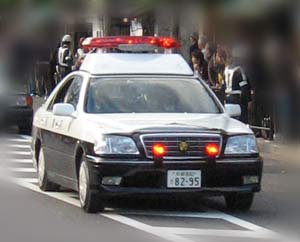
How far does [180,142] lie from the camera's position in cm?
872

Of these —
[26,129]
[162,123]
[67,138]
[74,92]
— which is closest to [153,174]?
[162,123]

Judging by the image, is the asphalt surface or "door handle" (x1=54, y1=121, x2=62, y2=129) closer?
the asphalt surface

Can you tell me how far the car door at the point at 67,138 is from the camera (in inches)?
374

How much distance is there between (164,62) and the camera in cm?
962

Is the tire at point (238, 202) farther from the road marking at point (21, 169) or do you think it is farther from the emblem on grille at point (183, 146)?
the road marking at point (21, 169)

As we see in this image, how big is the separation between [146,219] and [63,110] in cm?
160

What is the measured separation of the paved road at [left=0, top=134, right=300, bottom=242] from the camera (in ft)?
26.1

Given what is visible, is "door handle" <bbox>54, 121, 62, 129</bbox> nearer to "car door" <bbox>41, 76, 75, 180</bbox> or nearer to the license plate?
"car door" <bbox>41, 76, 75, 180</bbox>

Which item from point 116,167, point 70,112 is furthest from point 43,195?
point 116,167

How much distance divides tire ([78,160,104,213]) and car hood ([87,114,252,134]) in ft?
1.51

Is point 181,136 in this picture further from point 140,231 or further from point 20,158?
point 20,158

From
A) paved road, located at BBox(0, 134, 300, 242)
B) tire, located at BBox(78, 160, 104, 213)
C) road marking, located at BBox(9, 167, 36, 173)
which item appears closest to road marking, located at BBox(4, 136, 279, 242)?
paved road, located at BBox(0, 134, 300, 242)

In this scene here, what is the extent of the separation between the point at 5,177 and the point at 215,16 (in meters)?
11.3

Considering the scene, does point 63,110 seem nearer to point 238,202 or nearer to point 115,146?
point 115,146
